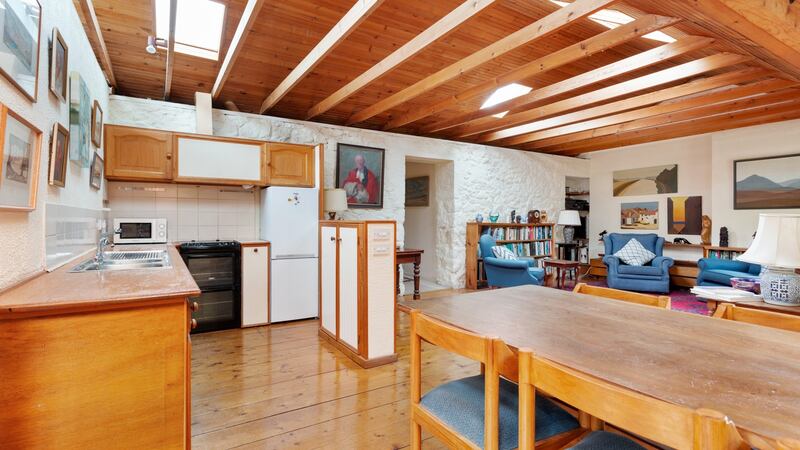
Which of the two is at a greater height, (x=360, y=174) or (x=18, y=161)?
(x=360, y=174)

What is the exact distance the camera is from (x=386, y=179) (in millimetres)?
5547

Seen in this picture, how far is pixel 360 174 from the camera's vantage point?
5262 mm

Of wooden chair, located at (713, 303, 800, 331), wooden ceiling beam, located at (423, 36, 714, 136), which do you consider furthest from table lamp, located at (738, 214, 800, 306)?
wooden ceiling beam, located at (423, 36, 714, 136)

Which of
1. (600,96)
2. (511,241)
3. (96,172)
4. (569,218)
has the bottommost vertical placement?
(511,241)

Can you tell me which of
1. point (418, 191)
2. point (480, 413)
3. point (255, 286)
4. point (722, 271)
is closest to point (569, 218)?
point (722, 271)

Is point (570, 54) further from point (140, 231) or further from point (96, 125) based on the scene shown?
point (140, 231)

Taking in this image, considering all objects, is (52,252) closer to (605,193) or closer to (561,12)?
(561,12)

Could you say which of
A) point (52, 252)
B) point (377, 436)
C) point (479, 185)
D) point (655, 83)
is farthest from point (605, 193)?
point (52, 252)

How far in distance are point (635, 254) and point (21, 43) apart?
6941mm

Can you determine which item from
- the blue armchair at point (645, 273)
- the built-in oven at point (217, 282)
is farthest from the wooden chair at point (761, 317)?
the blue armchair at point (645, 273)

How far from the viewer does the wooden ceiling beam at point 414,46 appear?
2348mm

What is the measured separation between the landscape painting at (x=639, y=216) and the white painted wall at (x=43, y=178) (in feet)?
25.8

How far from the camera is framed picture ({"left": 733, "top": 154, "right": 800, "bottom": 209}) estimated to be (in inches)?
206

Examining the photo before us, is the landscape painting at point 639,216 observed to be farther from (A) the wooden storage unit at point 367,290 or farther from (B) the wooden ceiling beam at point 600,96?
(A) the wooden storage unit at point 367,290
